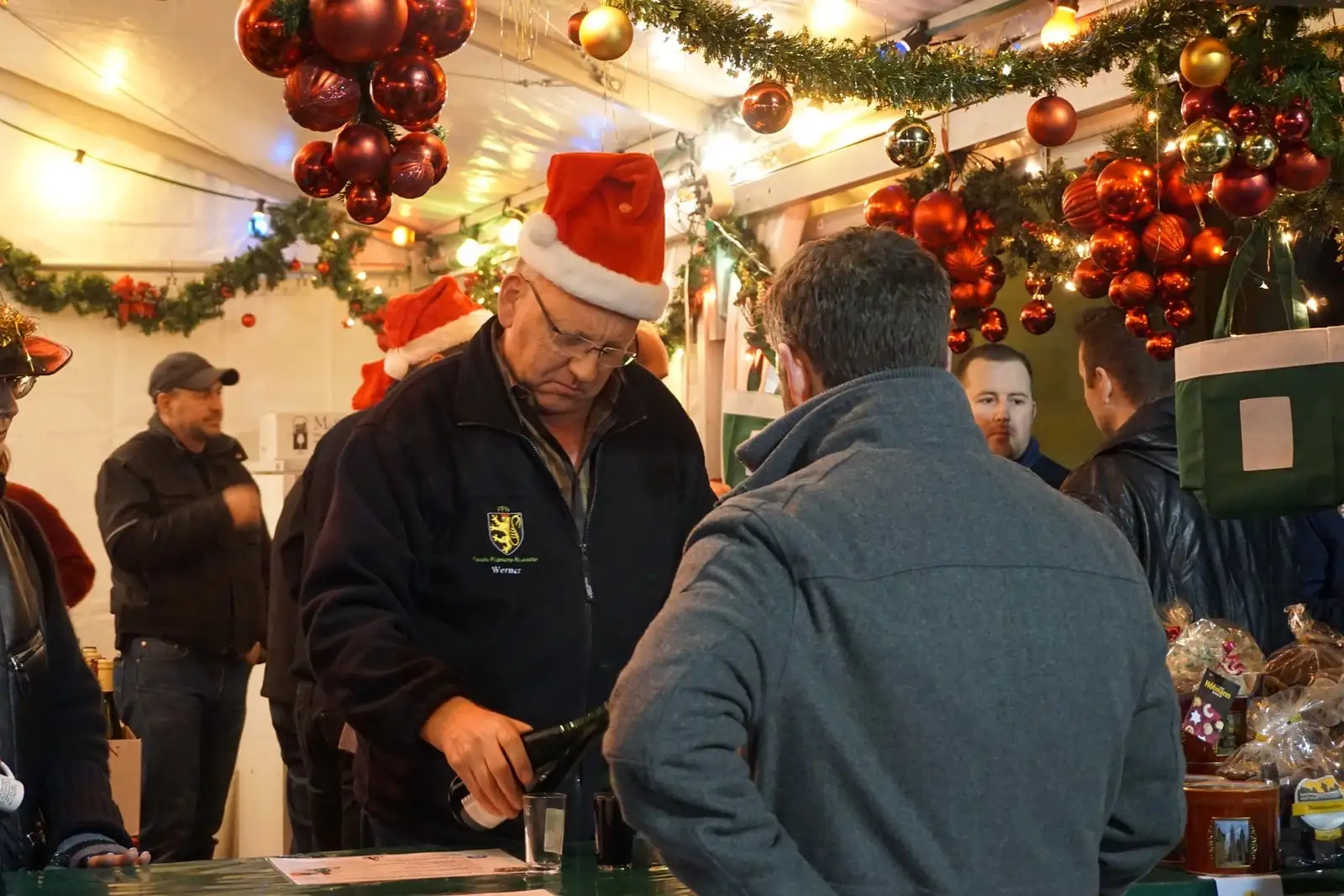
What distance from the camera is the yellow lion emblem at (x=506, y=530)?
2.30 meters

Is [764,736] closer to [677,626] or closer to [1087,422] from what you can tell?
[677,626]

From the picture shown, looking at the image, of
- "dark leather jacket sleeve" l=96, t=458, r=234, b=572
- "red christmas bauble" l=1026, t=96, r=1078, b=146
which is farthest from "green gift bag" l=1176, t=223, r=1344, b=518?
"dark leather jacket sleeve" l=96, t=458, r=234, b=572

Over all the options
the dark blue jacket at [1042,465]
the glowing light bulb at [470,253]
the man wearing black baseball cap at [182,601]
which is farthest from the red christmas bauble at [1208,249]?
the glowing light bulb at [470,253]

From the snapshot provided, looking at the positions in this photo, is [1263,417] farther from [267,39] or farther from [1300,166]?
[267,39]

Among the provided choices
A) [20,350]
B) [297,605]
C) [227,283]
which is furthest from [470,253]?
[20,350]

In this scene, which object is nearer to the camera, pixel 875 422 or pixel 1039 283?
pixel 875 422

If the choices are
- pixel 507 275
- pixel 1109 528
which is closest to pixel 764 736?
pixel 1109 528

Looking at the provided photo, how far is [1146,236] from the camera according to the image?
3.62 metres

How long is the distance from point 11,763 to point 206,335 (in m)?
7.32

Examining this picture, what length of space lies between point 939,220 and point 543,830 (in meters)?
2.37

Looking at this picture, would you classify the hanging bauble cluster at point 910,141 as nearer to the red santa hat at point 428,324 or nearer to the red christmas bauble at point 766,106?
the red christmas bauble at point 766,106

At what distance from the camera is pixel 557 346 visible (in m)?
2.38

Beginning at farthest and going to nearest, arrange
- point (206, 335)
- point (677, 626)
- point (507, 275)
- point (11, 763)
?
point (206, 335) → point (507, 275) → point (11, 763) → point (677, 626)

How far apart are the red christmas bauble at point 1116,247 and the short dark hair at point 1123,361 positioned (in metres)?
0.24
